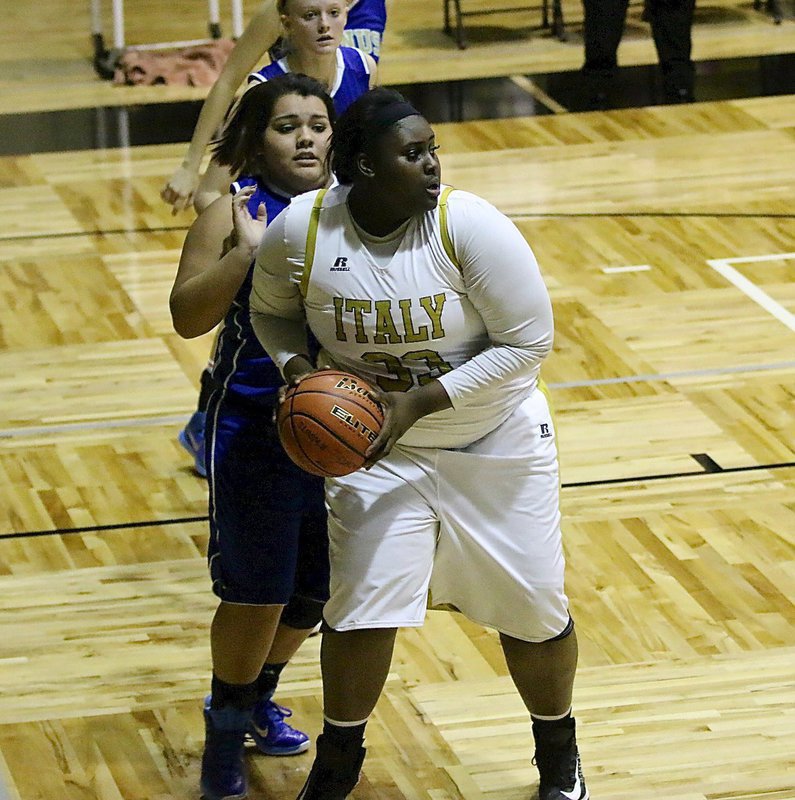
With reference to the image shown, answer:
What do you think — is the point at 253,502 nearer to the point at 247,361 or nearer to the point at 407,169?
the point at 247,361

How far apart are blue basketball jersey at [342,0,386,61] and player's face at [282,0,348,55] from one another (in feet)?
2.95

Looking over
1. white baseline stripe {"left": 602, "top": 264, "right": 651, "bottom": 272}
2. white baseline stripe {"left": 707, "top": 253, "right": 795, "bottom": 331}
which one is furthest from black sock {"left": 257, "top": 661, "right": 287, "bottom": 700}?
white baseline stripe {"left": 602, "top": 264, "right": 651, "bottom": 272}

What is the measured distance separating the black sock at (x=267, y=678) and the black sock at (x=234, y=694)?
0.14 m

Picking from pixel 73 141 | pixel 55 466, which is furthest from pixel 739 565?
pixel 73 141

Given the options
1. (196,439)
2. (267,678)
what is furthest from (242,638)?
(196,439)

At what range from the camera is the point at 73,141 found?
809cm

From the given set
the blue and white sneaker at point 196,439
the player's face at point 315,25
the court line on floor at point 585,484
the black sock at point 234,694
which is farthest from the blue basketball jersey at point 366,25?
the black sock at point 234,694

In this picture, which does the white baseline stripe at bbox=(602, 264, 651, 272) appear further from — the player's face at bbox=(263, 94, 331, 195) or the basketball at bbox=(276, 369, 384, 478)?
the basketball at bbox=(276, 369, 384, 478)

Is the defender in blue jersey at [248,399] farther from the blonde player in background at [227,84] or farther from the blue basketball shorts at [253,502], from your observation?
the blonde player in background at [227,84]

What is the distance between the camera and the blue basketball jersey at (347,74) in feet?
12.4

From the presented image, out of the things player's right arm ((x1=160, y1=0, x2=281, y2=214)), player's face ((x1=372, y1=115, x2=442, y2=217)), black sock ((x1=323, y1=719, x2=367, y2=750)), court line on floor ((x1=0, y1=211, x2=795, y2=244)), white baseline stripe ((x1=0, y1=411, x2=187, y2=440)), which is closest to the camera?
player's face ((x1=372, y1=115, x2=442, y2=217))

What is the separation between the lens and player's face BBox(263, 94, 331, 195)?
9.40 ft

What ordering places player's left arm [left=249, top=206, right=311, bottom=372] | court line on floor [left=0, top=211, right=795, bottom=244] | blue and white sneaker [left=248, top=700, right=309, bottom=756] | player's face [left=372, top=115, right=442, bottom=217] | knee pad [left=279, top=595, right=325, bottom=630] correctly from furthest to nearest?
court line on floor [left=0, top=211, right=795, bottom=244], blue and white sneaker [left=248, top=700, right=309, bottom=756], knee pad [left=279, top=595, right=325, bottom=630], player's left arm [left=249, top=206, right=311, bottom=372], player's face [left=372, top=115, right=442, bottom=217]

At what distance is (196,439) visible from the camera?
458cm
